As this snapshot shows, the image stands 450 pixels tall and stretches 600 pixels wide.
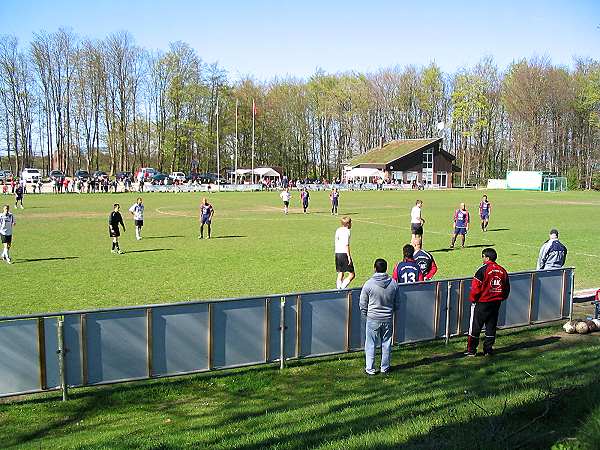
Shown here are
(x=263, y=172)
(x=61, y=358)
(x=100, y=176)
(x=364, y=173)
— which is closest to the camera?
(x=61, y=358)

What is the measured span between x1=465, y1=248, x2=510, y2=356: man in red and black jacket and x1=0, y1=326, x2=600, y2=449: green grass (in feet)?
1.14

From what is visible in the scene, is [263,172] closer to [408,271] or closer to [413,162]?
[413,162]

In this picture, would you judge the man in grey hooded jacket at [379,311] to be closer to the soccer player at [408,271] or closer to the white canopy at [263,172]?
the soccer player at [408,271]

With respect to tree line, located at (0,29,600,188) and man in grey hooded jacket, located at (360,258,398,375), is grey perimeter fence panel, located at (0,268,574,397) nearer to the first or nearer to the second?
man in grey hooded jacket, located at (360,258,398,375)

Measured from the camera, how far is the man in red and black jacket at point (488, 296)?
9156 mm

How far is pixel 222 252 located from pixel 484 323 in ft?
40.7

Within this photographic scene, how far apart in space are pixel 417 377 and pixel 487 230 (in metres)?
21.4

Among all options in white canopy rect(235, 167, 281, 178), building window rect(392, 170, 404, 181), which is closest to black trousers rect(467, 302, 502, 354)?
white canopy rect(235, 167, 281, 178)

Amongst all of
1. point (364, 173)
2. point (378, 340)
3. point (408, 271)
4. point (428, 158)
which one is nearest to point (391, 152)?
point (428, 158)

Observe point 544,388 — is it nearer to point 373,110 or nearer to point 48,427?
point 48,427

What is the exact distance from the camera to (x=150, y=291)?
13695mm

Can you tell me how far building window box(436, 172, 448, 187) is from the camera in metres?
86.8

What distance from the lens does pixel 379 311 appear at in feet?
27.1

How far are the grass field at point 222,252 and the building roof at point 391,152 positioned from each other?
149 feet
